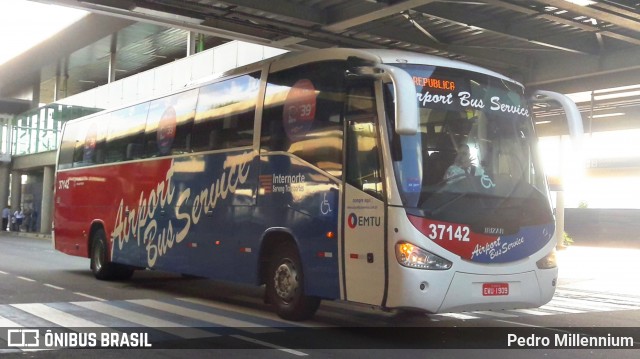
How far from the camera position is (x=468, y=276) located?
8.04 metres

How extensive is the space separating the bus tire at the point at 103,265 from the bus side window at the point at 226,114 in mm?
4495

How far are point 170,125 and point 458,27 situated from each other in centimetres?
670

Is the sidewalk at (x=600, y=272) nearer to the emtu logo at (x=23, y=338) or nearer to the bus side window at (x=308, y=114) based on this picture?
the bus side window at (x=308, y=114)

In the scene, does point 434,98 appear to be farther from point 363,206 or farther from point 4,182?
point 4,182

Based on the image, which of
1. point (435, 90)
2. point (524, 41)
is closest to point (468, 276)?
point (435, 90)

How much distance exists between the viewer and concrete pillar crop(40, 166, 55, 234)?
43.8 m

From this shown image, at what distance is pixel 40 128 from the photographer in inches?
1813

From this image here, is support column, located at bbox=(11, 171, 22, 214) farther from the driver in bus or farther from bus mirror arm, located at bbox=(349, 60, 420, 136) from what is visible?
bus mirror arm, located at bbox=(349, 60, 420, 136)

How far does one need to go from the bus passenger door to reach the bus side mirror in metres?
0.97

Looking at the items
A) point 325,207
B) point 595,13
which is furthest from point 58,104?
point 325,207

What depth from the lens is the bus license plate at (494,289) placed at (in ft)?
26.7

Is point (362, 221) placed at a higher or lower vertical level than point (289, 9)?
lower

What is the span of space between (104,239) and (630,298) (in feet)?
38.1

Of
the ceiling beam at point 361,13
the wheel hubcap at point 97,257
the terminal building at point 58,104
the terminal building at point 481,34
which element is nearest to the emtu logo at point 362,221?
the terminal building at point 481,34
